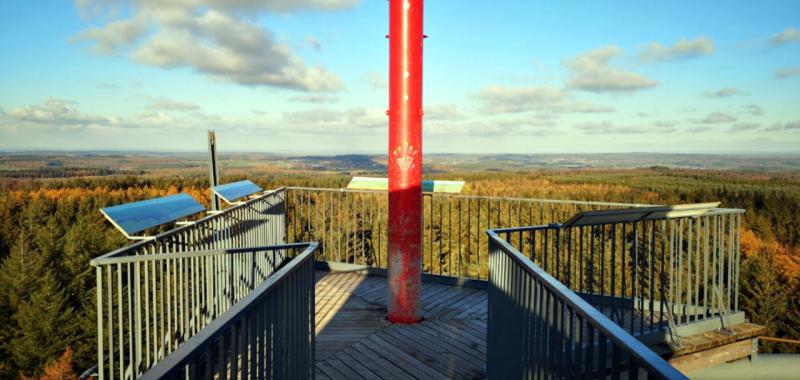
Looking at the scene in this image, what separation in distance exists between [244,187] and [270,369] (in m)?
5.34

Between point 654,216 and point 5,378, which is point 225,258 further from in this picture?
point 5,378

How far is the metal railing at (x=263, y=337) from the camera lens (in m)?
1.45

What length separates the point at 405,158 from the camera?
5238mm

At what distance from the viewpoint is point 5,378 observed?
108 feet

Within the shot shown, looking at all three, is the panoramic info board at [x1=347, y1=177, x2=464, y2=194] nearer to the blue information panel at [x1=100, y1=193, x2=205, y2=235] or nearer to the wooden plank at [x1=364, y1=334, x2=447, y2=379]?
the wooden plank at [x1=364, y1=334, x2=447, y2=379]

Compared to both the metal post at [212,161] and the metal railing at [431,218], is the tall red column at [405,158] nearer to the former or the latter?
the metal railing at [431,218]

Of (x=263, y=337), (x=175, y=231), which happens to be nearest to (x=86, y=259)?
(x=175, y=231)

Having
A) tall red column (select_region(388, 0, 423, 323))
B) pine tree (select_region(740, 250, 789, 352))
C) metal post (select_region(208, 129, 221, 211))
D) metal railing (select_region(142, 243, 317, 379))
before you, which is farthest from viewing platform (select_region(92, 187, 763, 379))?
pine tree (select_region(740, 250, 789, 352))

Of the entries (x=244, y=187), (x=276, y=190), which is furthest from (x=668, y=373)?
(x=276, y=190)

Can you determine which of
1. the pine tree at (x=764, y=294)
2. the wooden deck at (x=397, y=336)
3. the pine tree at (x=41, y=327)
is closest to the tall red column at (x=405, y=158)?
the wooden deck at (x=397, y=336)

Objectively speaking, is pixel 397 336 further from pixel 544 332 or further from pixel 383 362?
pixel 544 332

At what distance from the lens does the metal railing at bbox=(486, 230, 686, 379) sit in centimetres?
153

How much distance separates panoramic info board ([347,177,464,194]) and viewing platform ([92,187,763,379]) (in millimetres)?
358

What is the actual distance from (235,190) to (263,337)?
16.7 ft
